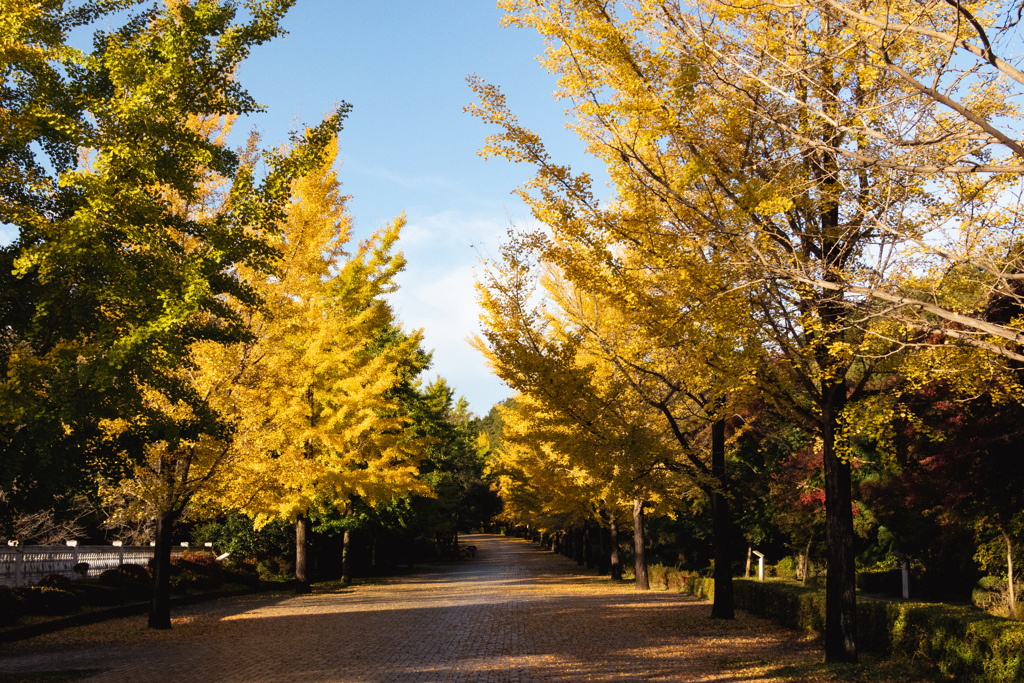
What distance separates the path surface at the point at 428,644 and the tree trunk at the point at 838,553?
647 mm

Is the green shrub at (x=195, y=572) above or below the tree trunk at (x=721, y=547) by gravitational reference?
below

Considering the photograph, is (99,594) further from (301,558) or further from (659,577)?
(659,577)

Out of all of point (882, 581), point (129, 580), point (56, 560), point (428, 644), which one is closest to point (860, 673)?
point (428, 644)

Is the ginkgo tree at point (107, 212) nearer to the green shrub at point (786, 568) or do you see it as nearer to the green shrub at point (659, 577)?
the green shrub at point (659, 577)

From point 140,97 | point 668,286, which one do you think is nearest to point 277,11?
point 140,97

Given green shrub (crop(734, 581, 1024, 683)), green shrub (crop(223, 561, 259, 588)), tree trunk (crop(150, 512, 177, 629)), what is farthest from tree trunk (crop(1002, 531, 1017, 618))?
green shrub (crop(223, 561, 259, 588))

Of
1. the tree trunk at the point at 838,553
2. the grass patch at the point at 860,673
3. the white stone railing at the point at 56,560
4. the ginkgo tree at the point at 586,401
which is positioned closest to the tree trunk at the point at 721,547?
the ginkgo tree at the point at 586,401

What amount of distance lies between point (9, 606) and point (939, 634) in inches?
A: 563

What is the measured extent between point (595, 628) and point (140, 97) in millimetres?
10730

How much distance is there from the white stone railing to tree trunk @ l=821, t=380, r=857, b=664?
46.0ft

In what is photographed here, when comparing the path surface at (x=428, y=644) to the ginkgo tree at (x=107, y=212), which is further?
the path surface at (x=428, y=644)

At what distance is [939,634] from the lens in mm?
8672

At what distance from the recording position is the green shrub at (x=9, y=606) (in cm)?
1223

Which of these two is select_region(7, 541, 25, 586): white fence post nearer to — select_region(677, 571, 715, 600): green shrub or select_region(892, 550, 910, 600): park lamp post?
select_region(677, 571, 715, 600): green shrub
